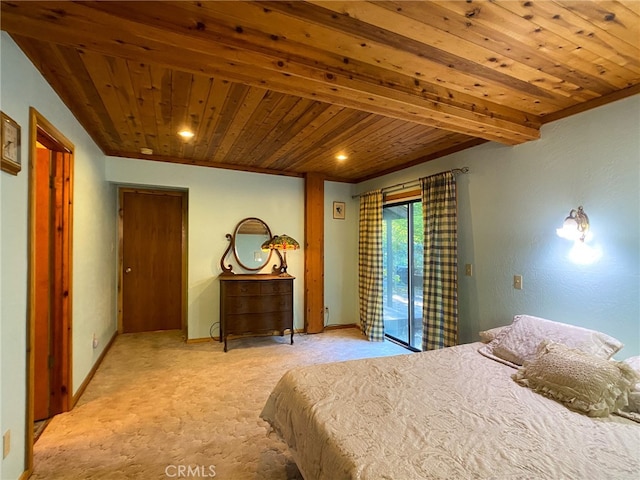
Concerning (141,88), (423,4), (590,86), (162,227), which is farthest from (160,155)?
(590,86)

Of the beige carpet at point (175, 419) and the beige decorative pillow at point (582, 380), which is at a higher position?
the beige decorative pillow at point (582, 380)

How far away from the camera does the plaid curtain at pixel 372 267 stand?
4.23m

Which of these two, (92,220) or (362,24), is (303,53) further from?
(92,220)

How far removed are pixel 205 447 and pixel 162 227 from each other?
134 inches

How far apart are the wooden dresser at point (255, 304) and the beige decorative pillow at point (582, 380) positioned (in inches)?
107

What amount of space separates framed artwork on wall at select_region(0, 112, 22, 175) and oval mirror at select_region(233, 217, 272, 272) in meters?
2.76

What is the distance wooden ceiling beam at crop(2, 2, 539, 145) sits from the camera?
124 cm

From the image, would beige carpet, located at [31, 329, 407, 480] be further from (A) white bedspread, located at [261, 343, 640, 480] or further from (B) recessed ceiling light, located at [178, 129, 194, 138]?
(B) recessed ceiling light, located at [178, 129, 194, 138]

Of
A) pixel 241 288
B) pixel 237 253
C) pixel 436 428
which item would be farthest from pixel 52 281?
pixel 436 428

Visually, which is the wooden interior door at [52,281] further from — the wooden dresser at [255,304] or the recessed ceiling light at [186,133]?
the wooden dresser at [255,304]

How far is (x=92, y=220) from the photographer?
2.98 meters

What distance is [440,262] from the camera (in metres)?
3.21

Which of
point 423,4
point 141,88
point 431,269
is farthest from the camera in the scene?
point 431,269

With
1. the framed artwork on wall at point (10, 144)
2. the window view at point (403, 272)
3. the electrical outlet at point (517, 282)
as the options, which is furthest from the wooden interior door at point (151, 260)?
the electrical outlet at point (517, 282)
